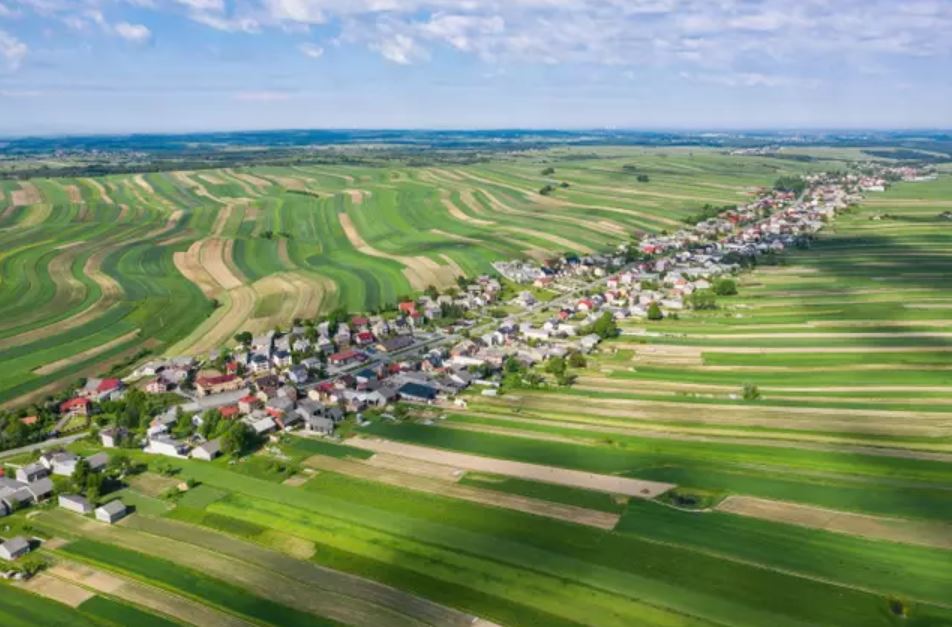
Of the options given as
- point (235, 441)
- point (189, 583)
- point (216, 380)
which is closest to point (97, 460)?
point (235, 441)

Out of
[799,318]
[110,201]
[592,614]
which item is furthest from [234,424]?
[110,201]

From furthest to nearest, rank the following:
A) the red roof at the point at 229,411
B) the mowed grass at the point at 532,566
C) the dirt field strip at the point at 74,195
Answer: the dirt field strip at the point at 74,195, the red roof at the point at 229,411, the mowed grass at the point at 532,566

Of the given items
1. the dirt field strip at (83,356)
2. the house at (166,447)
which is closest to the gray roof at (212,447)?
the house at (166,447)

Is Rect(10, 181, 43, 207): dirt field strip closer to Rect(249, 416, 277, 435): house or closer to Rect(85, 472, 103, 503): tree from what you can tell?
Rect(249, 416, 277, 435): house

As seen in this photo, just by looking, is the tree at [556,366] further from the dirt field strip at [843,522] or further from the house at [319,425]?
the dirt field strip at [843,522]

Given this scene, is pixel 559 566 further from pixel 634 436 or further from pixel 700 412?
pixel 700 412

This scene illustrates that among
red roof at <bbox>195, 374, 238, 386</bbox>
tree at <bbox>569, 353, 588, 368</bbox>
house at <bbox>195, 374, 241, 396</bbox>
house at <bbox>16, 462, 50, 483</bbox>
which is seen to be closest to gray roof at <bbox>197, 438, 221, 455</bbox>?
house at <bbox>16, 462, 50, 483</bbox>
